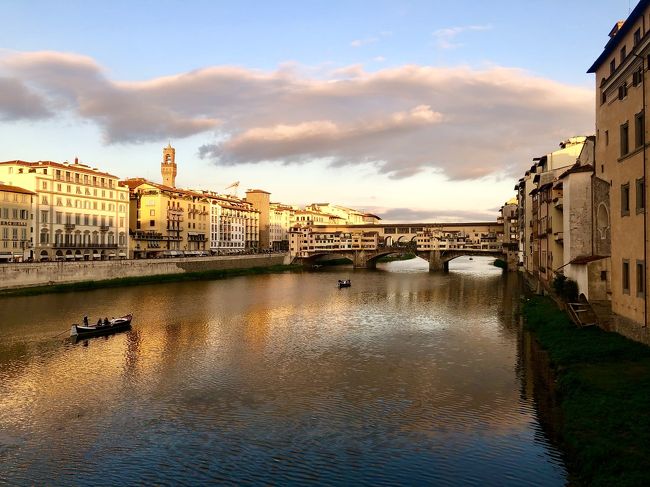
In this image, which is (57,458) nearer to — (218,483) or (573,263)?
(218,483)

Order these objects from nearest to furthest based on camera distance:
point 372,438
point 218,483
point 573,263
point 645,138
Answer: point 218,483, point 372,438, point 645,138, point 573,263

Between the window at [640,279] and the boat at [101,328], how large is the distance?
32663 millimetres

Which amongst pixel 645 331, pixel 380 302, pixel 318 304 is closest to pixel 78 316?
pixel 318 304

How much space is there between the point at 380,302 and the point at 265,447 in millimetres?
41315

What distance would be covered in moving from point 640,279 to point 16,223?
247ft

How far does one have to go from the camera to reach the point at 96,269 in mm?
71812

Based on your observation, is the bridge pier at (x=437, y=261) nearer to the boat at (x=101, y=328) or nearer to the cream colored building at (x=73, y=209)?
the cream colored building at (x=73, y=209)

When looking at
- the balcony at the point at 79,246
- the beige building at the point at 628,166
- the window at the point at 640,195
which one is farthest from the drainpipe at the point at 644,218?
the balcony at the point at 79,246

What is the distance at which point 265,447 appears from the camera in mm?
17484

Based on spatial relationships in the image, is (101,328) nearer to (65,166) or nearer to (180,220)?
(65,166)

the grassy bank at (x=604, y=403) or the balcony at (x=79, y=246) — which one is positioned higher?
the balcony at (x=79, y=246)

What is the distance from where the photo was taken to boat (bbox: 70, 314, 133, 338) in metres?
36.4

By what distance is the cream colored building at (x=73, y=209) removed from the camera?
7838 cm

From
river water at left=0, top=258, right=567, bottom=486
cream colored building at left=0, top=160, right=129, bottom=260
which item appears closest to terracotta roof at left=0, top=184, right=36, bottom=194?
cream colored building at left=0, top=160, right=129, bottom=260
